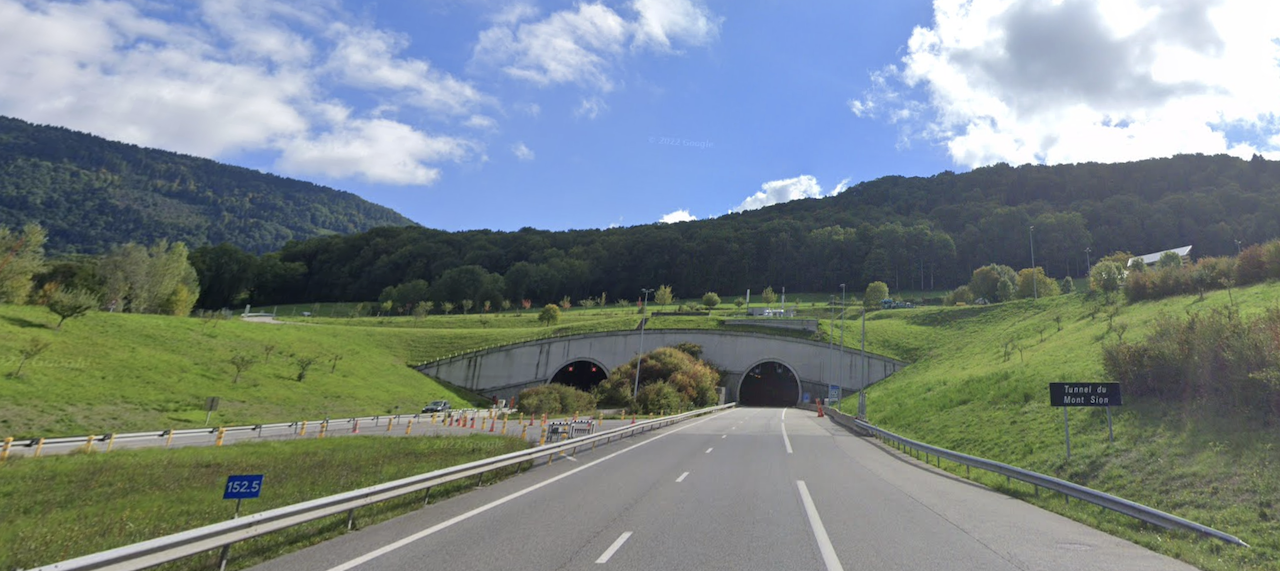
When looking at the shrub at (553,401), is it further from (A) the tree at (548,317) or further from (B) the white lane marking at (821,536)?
(A) the tree at (548,317)

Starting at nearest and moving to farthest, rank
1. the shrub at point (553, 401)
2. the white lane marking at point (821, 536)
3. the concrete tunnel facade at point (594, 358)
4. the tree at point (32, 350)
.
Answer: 1. the white lane marking at point (821, 536)
2. the tree at point (32, 350)
3. the shrub at point (553, 401)
4. the concrete tunnel facade at point (594, 358)

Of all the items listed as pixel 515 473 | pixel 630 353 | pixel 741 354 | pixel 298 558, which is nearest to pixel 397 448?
pixel 515 473

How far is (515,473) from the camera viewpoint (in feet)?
51.6

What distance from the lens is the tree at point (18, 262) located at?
4875 centimetres

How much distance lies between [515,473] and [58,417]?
92.4 ft

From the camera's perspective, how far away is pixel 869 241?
151 meters

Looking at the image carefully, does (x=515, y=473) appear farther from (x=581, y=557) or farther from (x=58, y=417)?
(x=58, y=417)

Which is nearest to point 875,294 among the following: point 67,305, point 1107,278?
point 1107,278

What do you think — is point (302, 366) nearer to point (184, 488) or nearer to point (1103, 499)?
point (184, 488)

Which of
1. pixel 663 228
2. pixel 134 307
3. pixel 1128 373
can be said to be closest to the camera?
pixel 1128 373

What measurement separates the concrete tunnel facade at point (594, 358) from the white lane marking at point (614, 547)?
6474 centimetres

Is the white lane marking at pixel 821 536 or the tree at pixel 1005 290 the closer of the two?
the white lane marking at pixel 821 536

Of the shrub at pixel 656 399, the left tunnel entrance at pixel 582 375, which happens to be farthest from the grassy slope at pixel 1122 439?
the left tunnel entrance at pixel 582 375

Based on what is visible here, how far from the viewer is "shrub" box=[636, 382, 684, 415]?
51000 mm
